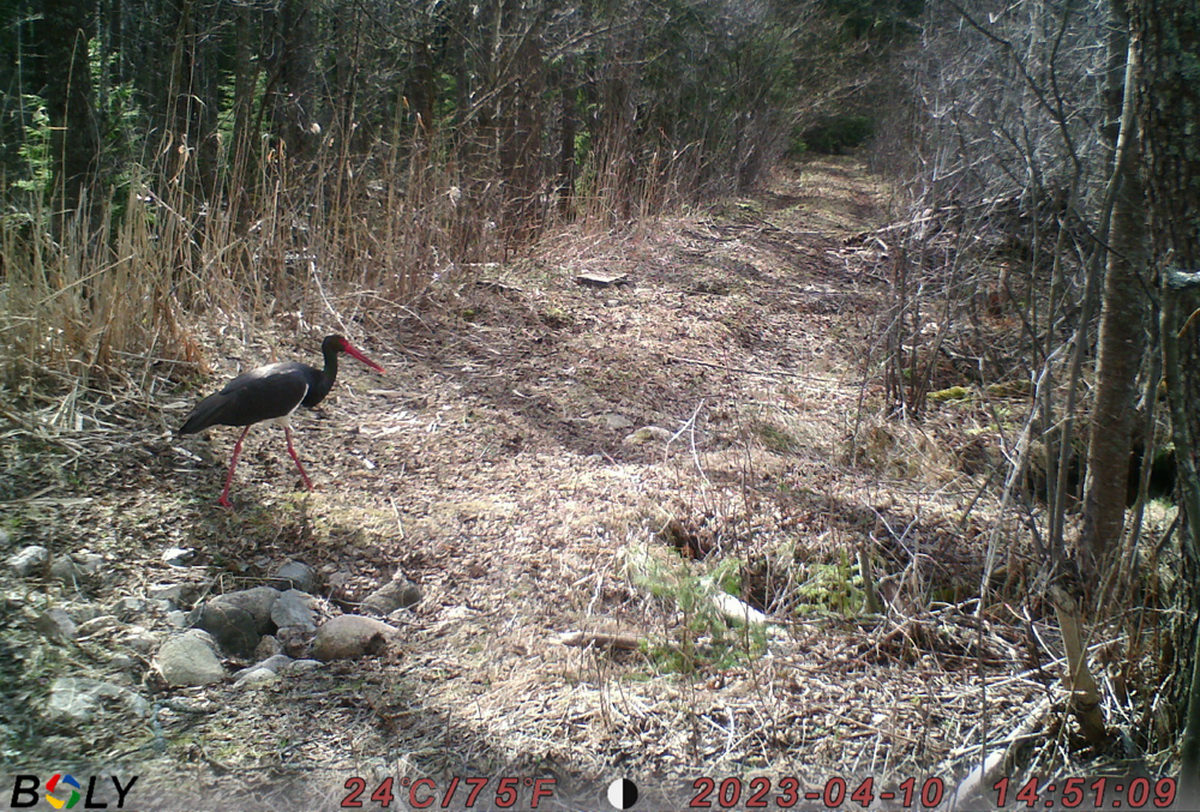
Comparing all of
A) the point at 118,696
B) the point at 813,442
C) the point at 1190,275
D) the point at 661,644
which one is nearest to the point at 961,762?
the point at 661,644

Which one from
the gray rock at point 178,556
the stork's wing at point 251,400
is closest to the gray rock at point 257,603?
the gray rock at point 178,556

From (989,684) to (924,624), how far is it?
0.27 m

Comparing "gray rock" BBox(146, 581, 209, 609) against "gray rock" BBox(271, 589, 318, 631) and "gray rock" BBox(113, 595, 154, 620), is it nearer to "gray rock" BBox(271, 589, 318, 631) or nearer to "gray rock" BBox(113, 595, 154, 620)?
"gray rock" BBox(113, 595, 154, 620)

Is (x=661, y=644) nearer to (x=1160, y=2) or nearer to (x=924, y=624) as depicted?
(x=924, y=624)

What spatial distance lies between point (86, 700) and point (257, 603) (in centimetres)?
56

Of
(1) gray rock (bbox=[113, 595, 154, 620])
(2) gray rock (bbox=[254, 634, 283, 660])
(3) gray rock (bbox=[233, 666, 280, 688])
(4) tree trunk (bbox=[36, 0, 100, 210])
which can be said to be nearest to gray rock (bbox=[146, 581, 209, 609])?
(1) gray rock (bbox=[113, 595, 154, 620])

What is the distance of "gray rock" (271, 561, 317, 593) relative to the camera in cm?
268

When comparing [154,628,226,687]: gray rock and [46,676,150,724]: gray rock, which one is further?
[154,628,226,687]: gray rock

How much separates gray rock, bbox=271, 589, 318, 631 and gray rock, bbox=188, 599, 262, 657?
8 centimetres

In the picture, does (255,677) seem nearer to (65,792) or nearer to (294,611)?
(294,611)

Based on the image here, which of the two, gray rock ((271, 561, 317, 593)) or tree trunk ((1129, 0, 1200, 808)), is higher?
tree trunk ((1129, 0, 1200, 808))

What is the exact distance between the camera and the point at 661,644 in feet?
7.74

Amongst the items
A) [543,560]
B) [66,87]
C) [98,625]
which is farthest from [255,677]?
[66,87]

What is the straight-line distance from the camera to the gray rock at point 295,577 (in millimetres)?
2684
